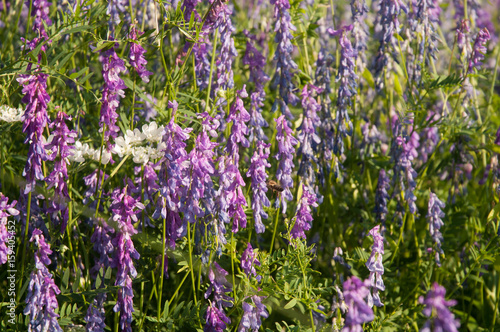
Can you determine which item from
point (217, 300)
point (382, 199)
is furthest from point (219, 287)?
point (382, 199)

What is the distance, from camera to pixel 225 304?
237 cm

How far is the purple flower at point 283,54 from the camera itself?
276 cm

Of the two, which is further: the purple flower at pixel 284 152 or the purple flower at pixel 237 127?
the purple flower at pixel 284 152

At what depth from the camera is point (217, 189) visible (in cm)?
250

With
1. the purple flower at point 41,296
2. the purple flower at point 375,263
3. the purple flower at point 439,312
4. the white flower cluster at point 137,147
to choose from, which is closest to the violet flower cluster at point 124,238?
the white flower cluster at point 137,147

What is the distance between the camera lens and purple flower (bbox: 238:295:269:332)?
6.97ft

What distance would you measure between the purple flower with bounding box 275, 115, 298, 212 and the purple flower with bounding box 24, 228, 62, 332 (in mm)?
1071

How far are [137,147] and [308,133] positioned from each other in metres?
1.04

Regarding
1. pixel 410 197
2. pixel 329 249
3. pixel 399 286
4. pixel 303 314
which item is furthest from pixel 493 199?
pixel 303 314

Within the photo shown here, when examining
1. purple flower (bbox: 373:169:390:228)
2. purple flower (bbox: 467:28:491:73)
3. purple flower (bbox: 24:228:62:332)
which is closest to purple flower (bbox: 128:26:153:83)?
purple flower (bbox: 24:228:62:332)

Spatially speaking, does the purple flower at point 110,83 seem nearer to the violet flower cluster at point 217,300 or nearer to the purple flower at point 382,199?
the violet flower cluster at point 217,300

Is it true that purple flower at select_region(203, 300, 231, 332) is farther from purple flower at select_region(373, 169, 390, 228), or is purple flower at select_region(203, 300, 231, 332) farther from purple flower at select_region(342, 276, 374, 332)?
purple flower at select_region(373, 169, 390, 228)

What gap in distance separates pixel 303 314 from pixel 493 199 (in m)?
1.39

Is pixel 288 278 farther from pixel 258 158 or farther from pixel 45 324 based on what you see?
pixel 45 324
